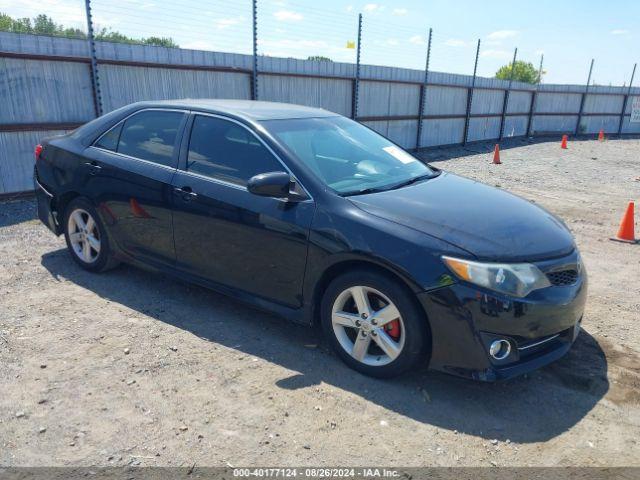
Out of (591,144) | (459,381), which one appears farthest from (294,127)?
(591,144)

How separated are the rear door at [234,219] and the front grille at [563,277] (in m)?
1.59

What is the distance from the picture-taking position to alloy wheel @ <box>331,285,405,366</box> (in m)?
3.19

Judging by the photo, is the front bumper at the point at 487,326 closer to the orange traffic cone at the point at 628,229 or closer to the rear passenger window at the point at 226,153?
the rear passenger window at the point at 226,153

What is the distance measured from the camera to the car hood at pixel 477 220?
3096mm

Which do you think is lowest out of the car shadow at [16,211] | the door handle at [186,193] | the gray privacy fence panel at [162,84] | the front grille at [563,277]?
the car shadow at [16,211]

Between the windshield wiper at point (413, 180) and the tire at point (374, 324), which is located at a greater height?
the windshield wiper at point (413, 180)

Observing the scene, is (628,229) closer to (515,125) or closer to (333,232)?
(333,232)

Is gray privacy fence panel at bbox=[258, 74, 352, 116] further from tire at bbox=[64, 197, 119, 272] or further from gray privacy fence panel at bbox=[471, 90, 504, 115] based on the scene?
gray privacy fence panel at bbox=[471, 90, 504, 115]

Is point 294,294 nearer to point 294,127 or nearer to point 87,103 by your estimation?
point 294,127

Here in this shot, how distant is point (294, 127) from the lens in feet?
13.1

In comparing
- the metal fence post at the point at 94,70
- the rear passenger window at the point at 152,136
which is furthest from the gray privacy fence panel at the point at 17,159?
the rear passenger window at the point at 152,136

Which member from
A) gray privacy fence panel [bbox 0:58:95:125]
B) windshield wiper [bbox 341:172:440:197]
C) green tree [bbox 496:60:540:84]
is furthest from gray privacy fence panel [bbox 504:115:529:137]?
→ green tree [bbox 496:60:540:84]

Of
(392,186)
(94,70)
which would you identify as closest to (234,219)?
(392,186)

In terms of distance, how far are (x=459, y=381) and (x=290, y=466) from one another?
1.37 meters
